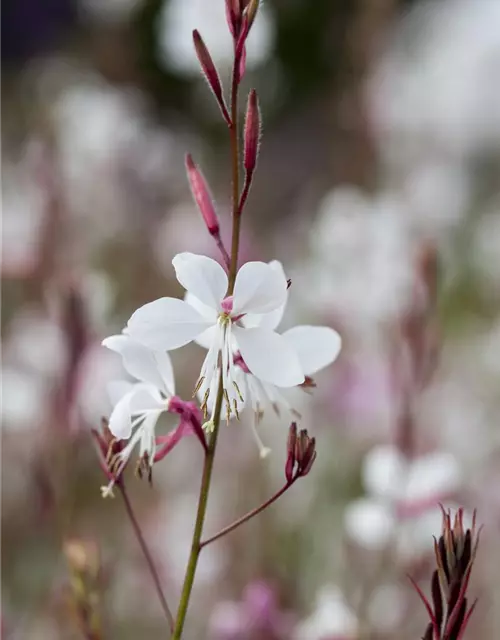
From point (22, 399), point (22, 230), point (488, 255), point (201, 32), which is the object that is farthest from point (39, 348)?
point (488, 255)

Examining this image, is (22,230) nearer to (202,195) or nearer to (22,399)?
(22,399)

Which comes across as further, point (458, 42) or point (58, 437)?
point (458, 42)

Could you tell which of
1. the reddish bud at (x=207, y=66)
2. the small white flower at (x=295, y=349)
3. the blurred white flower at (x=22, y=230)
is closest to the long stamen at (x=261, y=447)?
the small white flower at (x=295, y=349)

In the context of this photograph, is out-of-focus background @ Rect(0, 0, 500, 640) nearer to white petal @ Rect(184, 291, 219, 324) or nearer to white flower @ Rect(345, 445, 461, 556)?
white flower @ Rect(345, 445, 461, 556)

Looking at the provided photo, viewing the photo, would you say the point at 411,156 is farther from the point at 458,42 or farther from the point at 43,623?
the point at 43,623

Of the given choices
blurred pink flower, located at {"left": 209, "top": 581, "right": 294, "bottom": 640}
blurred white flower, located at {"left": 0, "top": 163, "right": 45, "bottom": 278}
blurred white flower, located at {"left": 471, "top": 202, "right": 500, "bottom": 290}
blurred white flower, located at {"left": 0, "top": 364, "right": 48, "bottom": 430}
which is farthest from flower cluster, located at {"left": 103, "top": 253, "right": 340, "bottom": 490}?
blurred white flower, located at {"left": 471, "top": 202, "right": 500, "bottom": 290}

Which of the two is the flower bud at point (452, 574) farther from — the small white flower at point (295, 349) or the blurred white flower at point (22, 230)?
the blurred white flower at point (22, 230)

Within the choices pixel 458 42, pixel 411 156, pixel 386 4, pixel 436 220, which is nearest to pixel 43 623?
pixel 386 4
